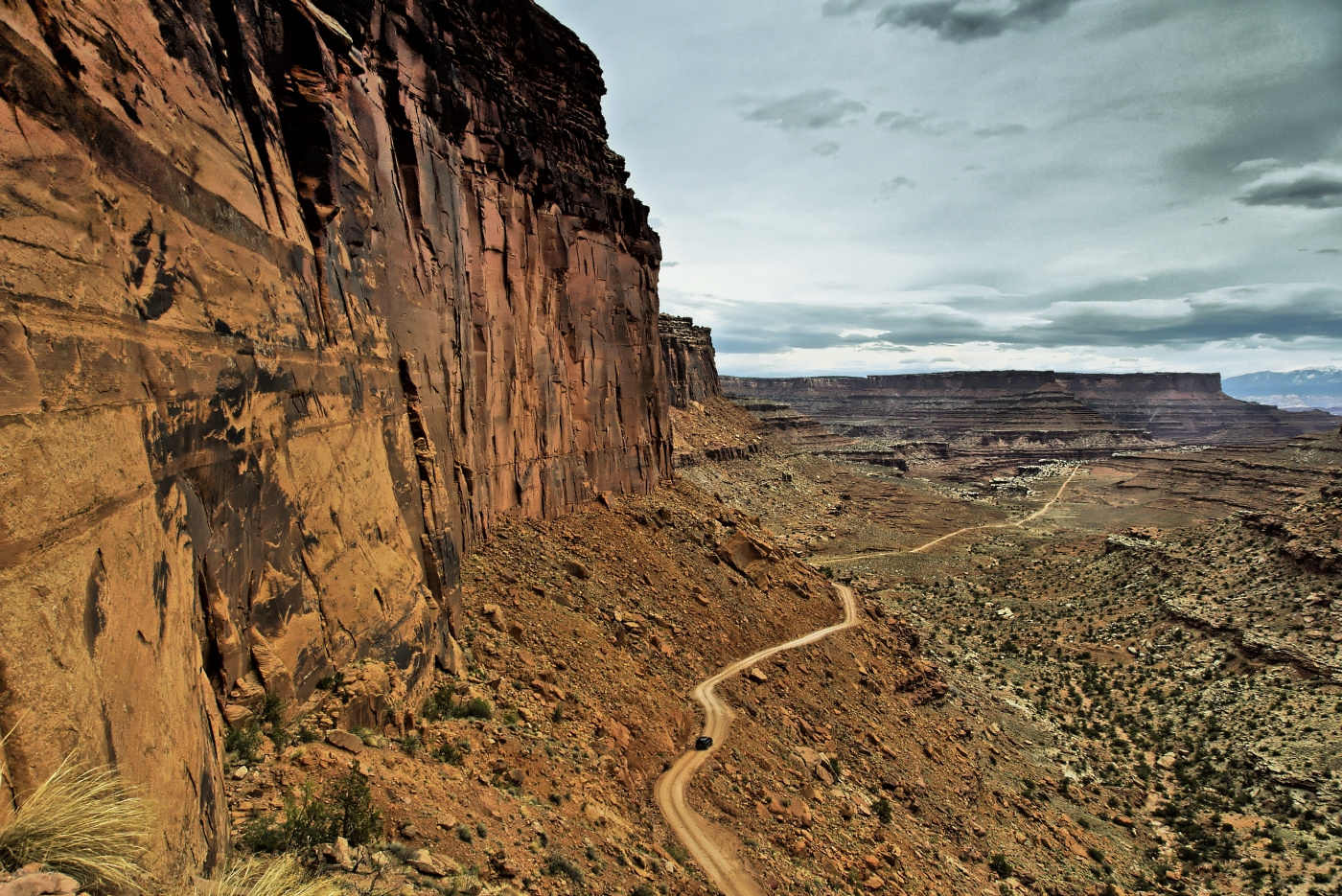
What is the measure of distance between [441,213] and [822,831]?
1987cm

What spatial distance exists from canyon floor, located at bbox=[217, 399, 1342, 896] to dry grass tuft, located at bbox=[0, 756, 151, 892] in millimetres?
2792

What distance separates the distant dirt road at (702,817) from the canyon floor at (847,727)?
197 millimetres

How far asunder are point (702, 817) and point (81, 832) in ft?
45.7

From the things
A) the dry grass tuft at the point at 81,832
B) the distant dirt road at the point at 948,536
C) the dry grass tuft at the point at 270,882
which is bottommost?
the distant dirt road at the point at 948,536

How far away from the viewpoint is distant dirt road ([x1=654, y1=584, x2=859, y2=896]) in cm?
1478

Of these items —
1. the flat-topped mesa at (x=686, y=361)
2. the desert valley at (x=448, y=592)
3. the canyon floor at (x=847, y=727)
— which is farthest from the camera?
the flat-topped mesa at (x=686, y=361)

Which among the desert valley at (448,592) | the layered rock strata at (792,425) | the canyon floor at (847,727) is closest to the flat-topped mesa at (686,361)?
the layered rock strata at (792,425)

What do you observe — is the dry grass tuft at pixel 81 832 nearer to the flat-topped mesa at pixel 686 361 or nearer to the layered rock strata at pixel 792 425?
the flat-topped mesa at pixel 686 361

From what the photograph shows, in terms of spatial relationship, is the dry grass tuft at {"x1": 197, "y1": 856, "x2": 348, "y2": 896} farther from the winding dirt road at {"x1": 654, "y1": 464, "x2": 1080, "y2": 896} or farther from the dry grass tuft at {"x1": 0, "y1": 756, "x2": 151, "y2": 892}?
the winding dirt road at {"x1": 654, "y1": 464, "x2": 1080, "y2": 896}

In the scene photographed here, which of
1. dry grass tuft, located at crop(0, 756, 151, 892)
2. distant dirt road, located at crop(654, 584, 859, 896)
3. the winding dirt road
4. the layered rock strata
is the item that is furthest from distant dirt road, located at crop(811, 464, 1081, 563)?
dry grass tuft, located at crop(0, 756, 151, 892)

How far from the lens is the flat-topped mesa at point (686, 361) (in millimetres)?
100475

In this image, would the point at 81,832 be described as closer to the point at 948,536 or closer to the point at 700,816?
the point at 700,816

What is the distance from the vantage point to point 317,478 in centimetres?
1148

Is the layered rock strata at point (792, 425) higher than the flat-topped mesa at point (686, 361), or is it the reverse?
the flat-topped mesa at point (686, 361)
